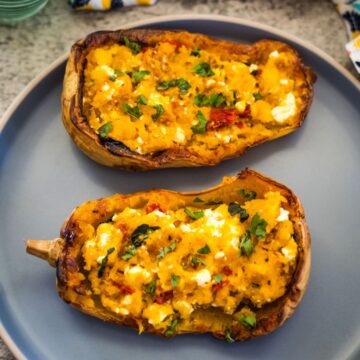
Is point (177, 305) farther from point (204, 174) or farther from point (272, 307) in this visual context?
point (204, 174)

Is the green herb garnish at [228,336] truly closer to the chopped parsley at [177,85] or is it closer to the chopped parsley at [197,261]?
the chopped parsley at [197,261]

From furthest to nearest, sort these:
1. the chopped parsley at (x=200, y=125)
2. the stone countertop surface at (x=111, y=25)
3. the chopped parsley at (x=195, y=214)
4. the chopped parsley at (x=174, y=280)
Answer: the stone countertop surface at (x=111, y=25)
the chopped parsley at (x=200, y=125)
the chopped parsley at (x=195, y=214)
the chopped parsley at (x=174, y=280)

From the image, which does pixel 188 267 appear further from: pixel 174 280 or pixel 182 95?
pixel 182 95

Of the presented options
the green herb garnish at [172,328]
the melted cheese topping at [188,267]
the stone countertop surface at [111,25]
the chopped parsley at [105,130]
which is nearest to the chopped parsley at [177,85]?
the chopped parsley at [105,130]

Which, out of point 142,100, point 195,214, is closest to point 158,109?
point 142,100

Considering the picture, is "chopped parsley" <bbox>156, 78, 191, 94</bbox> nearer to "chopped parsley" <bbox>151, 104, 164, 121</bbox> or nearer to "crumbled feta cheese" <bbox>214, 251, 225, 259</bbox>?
"chopped parsley" <bbox>151, 104, 164, 121</bbox>

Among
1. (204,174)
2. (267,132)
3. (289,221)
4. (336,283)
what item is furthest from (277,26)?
(336,283)

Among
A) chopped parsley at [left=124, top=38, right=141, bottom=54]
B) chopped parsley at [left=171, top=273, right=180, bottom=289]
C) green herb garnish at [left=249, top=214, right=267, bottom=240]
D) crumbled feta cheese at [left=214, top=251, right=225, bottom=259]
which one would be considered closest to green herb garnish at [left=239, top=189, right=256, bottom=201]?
green herb garnish at [left=249, top=214, right=267, bottom=240]
